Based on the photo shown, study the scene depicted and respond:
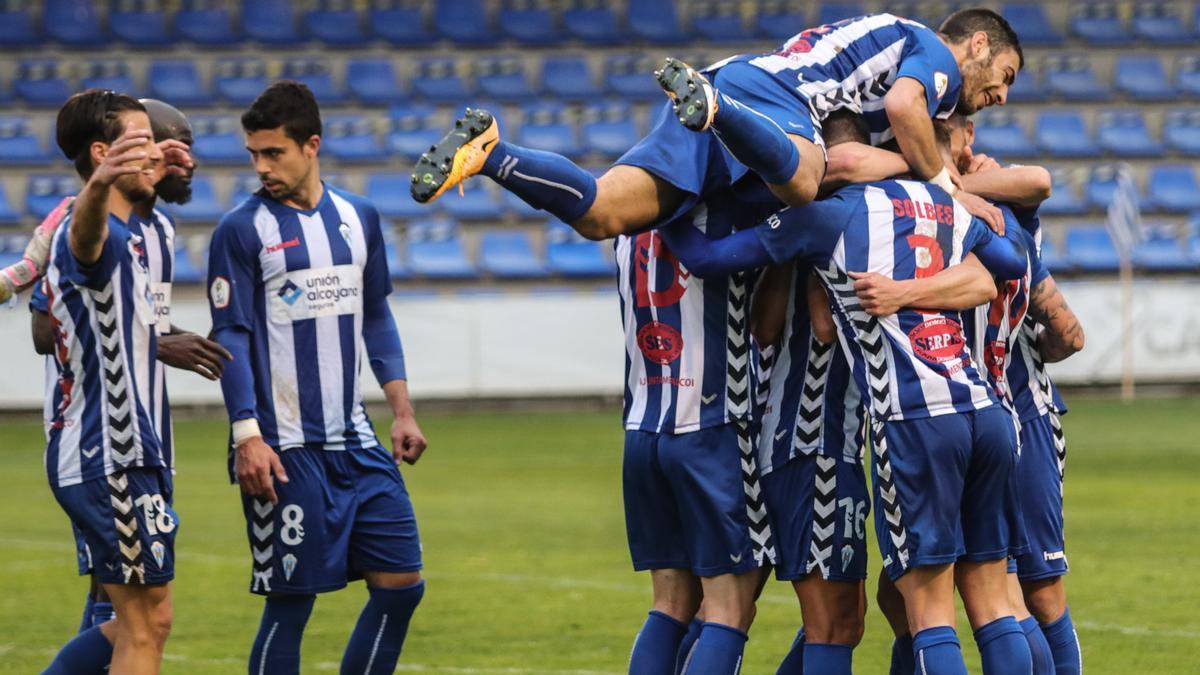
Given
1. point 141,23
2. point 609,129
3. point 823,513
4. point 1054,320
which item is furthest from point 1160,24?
point 823,513

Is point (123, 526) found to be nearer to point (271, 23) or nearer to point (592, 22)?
point (271, 23)

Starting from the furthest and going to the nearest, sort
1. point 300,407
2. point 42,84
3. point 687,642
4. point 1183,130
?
point 1183,130
point 42,84
point 300,407
point 687,642

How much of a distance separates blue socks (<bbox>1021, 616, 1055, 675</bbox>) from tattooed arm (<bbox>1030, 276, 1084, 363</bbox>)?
0.97 metres

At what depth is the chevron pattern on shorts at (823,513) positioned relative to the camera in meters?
5.37

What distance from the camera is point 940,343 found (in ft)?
17.0

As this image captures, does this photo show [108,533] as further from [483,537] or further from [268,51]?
[268,51]

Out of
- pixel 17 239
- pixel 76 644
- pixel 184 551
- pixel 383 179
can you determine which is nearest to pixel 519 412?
pixel 383 179

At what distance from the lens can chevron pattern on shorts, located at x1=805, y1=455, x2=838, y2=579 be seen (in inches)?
211

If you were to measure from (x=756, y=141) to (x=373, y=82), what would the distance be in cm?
2061

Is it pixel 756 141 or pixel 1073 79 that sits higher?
pixel 756 141

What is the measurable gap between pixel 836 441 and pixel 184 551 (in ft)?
22.2

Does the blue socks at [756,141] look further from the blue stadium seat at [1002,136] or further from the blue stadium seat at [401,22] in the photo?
the blue stadium seat at [401,22]

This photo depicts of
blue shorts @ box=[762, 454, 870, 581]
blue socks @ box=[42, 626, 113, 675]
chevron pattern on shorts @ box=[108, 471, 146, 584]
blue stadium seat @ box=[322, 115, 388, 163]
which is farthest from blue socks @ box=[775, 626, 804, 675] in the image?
blue stadium seat @ box=[322, 115, 388, 163]

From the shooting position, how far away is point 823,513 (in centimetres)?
540
